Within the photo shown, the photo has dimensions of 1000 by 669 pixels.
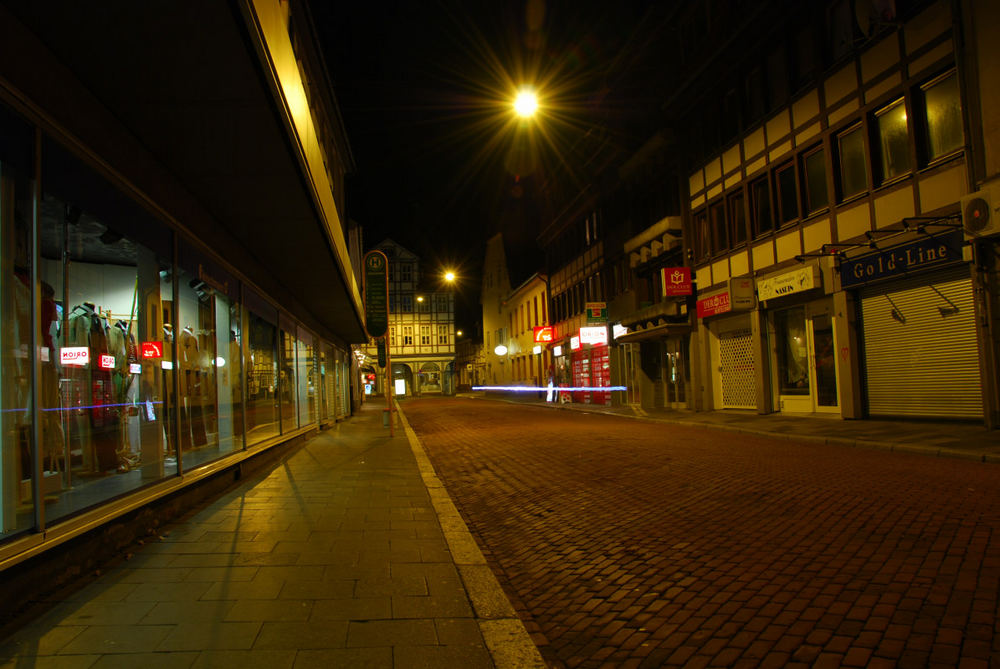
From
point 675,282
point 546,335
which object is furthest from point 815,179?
point 546,335

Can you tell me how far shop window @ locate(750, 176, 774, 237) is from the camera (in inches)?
764

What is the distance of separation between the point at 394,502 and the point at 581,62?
25.9m

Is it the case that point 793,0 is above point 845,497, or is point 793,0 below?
above

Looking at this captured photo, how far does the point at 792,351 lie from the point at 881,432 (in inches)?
245

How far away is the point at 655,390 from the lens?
2830 cm

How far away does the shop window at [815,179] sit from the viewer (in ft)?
55.7

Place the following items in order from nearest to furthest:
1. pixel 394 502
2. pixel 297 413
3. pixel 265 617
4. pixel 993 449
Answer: pixel 265 617 < pixel 394 502 < pixel 993 449 < pixel 297 413

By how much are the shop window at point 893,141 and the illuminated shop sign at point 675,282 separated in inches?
327

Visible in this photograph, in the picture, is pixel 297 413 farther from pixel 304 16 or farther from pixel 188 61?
pixel 188 61

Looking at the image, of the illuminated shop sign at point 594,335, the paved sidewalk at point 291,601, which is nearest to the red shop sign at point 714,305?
the illuminated shop sign at point 594,335

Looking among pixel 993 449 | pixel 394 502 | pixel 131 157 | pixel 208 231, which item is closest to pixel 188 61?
pixel 131 157

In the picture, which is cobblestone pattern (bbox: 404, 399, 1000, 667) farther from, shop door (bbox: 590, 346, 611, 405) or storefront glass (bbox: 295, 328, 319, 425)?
shop door (bbox: 590, 346, 611, 405)

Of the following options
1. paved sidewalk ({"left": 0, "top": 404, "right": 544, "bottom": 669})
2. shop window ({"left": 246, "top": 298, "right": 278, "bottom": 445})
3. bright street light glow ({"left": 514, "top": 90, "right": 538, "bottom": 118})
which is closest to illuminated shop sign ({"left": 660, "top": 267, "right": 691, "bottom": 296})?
bright street light glow ({"left": 514, "top": 90, "right": 538, "bottom": 118})

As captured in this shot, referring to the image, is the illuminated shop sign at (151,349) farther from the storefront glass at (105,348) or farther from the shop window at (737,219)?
the shop window at (737,219)
